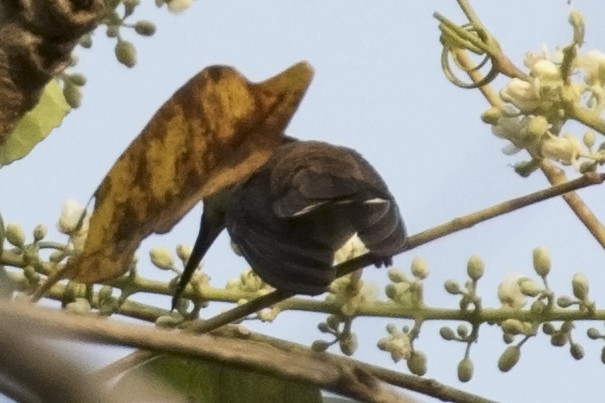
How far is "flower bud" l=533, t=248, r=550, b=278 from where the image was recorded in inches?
23.6

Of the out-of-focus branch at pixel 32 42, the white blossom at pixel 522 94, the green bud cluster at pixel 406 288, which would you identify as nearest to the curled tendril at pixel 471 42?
the white blossom at pixel 522 94

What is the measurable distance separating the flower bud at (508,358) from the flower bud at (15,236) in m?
0.28

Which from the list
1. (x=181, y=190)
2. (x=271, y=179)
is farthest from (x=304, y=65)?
(x=271, y=179)

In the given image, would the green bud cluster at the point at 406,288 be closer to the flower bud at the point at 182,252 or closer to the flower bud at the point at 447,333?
the flower bud at the point at 447,333

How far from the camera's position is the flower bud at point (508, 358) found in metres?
0.57

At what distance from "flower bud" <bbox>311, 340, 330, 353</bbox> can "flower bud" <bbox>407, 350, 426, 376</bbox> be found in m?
0.05

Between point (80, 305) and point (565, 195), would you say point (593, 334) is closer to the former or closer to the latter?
point (565, 195)

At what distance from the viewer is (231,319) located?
495mm

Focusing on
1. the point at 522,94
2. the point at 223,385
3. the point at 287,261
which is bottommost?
the point at 223,385

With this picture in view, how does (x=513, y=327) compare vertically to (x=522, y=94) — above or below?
below

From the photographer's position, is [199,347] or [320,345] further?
[320,345]

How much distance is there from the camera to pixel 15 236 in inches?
22.7

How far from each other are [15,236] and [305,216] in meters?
0.17

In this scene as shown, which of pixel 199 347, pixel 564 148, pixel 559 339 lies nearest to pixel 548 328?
pixel 559 339
